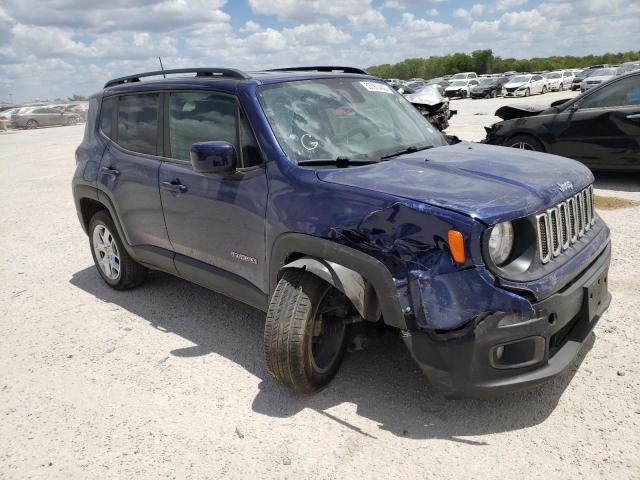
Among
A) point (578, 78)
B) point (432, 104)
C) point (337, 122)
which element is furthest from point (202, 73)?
point (578, 78)

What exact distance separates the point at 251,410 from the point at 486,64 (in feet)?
324

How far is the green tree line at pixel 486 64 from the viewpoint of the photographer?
3605 inches

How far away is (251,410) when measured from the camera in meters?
3.23

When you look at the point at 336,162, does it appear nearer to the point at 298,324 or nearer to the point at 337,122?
the point at 337,122

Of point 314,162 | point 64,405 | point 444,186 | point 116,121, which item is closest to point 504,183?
point 444,186

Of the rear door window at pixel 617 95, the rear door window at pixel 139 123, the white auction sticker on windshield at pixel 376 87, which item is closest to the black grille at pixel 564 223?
the white auction sticker on windshield at pixel 376 87

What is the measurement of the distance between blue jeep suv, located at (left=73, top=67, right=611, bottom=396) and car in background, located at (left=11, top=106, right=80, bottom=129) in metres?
35.9

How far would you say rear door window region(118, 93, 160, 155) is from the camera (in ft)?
14.2

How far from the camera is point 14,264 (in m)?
6.42

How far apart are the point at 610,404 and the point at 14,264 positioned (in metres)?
6.20

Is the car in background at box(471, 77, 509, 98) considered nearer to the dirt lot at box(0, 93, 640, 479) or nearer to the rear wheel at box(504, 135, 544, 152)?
the rear wheel at box(504, 135, 544, 152)

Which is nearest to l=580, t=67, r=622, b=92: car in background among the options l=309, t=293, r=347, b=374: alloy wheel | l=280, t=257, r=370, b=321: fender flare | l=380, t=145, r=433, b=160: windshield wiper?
l=380, t=145, r=433, b=160: windshield wiper

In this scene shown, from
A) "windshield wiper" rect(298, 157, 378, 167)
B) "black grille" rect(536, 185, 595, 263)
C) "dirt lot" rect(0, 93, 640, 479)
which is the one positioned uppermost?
"windshield wiper" rect(298, 157, 378, 167)

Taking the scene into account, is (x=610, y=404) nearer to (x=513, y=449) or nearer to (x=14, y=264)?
(x=513, y=449)
